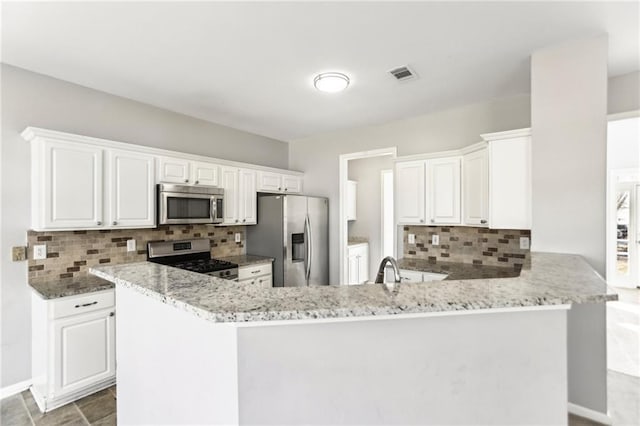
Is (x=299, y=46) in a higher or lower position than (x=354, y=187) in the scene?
higher

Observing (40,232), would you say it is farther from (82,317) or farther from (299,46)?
(299,46)

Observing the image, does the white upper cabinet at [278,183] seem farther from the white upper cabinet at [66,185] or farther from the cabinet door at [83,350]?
the cabinet door at [83,350]

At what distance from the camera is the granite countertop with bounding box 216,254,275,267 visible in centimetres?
372

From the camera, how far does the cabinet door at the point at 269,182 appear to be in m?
4.17

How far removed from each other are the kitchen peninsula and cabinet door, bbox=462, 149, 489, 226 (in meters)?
1.87

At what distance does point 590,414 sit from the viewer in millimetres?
2018

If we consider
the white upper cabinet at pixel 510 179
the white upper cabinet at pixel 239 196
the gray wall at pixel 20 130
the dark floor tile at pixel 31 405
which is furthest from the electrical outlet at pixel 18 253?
the white upper cabinet at pixel 510 179

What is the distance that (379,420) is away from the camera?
3.31ft

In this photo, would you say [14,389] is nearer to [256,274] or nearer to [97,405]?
[97,405]

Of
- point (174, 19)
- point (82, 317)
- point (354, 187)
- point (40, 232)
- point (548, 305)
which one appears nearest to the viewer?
point (548, 305)

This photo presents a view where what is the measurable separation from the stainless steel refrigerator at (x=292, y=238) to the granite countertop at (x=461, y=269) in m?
1.25

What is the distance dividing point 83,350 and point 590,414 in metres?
3.65

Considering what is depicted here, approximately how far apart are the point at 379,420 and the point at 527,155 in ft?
7.82

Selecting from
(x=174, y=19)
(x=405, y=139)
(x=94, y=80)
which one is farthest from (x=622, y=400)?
(x=94, y=80)
